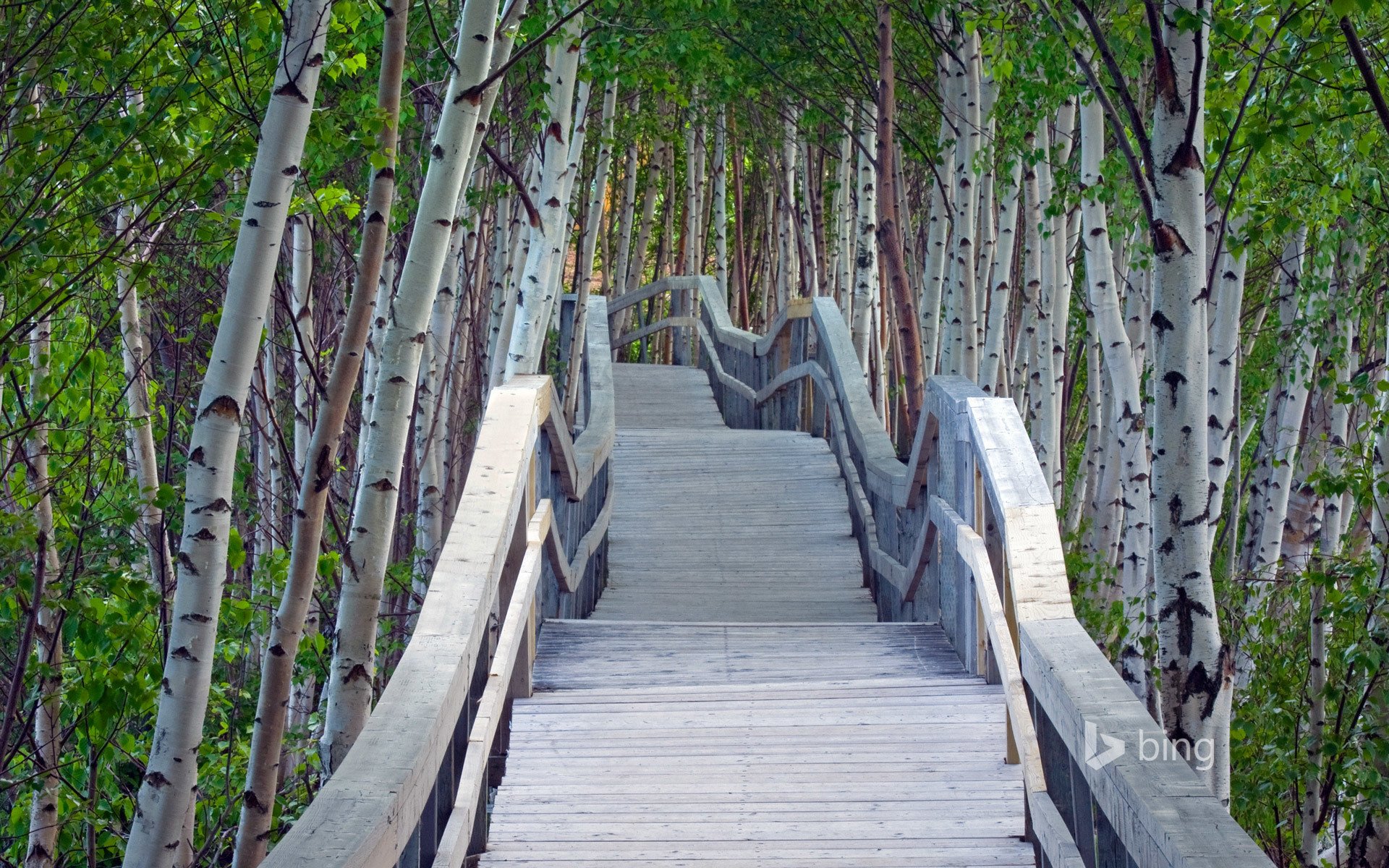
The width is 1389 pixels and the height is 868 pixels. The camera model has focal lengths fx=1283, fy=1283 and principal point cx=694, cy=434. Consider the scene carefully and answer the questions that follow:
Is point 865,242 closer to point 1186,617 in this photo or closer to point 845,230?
point 845,230

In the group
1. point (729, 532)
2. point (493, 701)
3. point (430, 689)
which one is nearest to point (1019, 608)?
point (493, 701)

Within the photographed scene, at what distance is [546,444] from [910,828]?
3.22m

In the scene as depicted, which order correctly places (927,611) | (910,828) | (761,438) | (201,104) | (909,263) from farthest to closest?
1. (909,263)
2. (761,438)
3. (927,611)
4. (201,104)
5. (910,828)

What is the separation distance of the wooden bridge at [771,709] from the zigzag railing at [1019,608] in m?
0.01

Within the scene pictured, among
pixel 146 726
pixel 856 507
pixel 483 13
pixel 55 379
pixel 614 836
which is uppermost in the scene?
pixel 483 13

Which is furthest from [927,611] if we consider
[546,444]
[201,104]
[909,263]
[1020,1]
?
[909,263]

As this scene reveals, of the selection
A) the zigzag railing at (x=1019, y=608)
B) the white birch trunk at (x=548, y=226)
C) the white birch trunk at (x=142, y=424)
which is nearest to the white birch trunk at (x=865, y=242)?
the zigzag railing at (x=1019, y=608)

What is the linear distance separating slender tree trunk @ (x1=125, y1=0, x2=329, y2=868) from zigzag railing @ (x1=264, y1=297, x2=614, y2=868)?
24.1 inches

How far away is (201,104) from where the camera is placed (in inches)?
193

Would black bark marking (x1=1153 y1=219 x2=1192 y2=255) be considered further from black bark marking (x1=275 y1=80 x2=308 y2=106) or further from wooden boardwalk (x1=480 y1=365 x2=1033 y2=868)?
black bark marking (x1=275 y1=80 x2=308 y2=106)

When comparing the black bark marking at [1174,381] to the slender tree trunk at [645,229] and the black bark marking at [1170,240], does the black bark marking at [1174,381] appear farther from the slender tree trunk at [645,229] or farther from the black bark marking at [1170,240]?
the slender tree trunk at [645,229]

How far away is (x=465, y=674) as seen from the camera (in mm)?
3148

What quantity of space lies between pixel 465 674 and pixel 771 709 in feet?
5.34

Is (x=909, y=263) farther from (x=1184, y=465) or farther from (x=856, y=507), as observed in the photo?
(x=1184, y=465)
